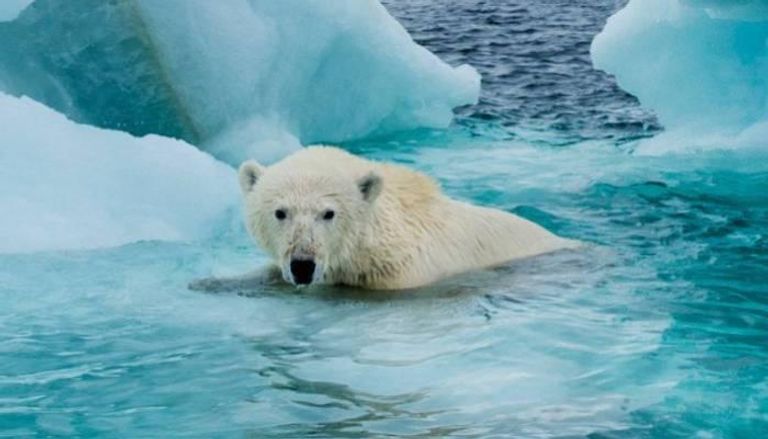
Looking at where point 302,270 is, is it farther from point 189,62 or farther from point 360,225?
point 189,62

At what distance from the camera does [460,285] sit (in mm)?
6941

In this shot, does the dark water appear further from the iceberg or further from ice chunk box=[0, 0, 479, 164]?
ice chunk box=[0, 0, 479, 164]

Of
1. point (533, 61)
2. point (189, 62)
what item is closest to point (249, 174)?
point (189, 62)

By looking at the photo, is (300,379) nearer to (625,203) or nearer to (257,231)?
(257,231)

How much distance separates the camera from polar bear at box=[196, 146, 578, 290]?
641 cm

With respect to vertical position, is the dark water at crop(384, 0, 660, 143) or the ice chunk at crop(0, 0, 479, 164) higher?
the ice chunk at crop(0, 0, 479, 164)

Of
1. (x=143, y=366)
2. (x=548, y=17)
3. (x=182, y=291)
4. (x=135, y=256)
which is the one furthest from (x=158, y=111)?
(x=548, y=17)

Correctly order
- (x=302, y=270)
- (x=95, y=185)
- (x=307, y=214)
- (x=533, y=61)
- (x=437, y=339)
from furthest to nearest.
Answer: (x=533, y=61) → (x=95, y=185) → (x=307, y=214) → (x=302, y=270) → (x=437, y=339)

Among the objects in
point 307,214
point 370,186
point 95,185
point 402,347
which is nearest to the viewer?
point 402,347

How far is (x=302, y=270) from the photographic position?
20.2ft

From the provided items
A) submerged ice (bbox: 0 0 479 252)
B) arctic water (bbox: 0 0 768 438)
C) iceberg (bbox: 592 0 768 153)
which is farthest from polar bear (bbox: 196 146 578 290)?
iceberg (bbox: 592 0 768 153)

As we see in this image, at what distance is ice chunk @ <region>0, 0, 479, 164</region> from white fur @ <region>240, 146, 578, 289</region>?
3.19 meters

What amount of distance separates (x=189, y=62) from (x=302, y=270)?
14.1 ft

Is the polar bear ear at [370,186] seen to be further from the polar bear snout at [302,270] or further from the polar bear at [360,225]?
the polar bear snout at [302,270]
